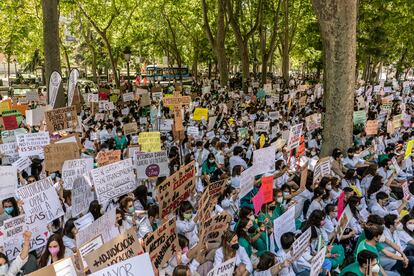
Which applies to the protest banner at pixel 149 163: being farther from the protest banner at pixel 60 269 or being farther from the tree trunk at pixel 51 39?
the tree trunk at pixel 51 39

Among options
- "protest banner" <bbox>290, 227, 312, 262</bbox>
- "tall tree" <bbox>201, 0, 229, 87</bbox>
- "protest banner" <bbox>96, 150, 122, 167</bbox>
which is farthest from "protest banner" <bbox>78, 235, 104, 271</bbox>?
"tall tree" <bbox>201, 0, 229, 87</bbox>

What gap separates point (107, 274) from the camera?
4.19 metres

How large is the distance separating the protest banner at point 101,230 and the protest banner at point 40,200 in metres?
1.30

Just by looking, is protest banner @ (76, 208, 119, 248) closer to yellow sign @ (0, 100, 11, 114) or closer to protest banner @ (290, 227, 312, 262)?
protest banner @ (290, 227, 312, 262)

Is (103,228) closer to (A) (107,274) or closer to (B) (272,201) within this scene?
(A) (107,274)

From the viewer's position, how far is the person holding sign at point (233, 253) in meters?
5.66

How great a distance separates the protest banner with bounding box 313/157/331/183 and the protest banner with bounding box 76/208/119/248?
445 centimetres

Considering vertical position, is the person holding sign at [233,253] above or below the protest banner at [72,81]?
below

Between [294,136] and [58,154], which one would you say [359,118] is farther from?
[58,154]

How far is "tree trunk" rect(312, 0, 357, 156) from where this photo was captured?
36.4ft

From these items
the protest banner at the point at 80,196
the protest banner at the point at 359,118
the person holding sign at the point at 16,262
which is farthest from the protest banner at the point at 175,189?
the protest banner at the point at 359,118

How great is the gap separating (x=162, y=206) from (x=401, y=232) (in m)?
3.82

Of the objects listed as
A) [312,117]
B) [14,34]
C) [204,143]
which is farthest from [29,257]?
[14,34]

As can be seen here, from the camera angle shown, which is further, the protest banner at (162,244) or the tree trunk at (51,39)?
the tree trunk at (51,39)
